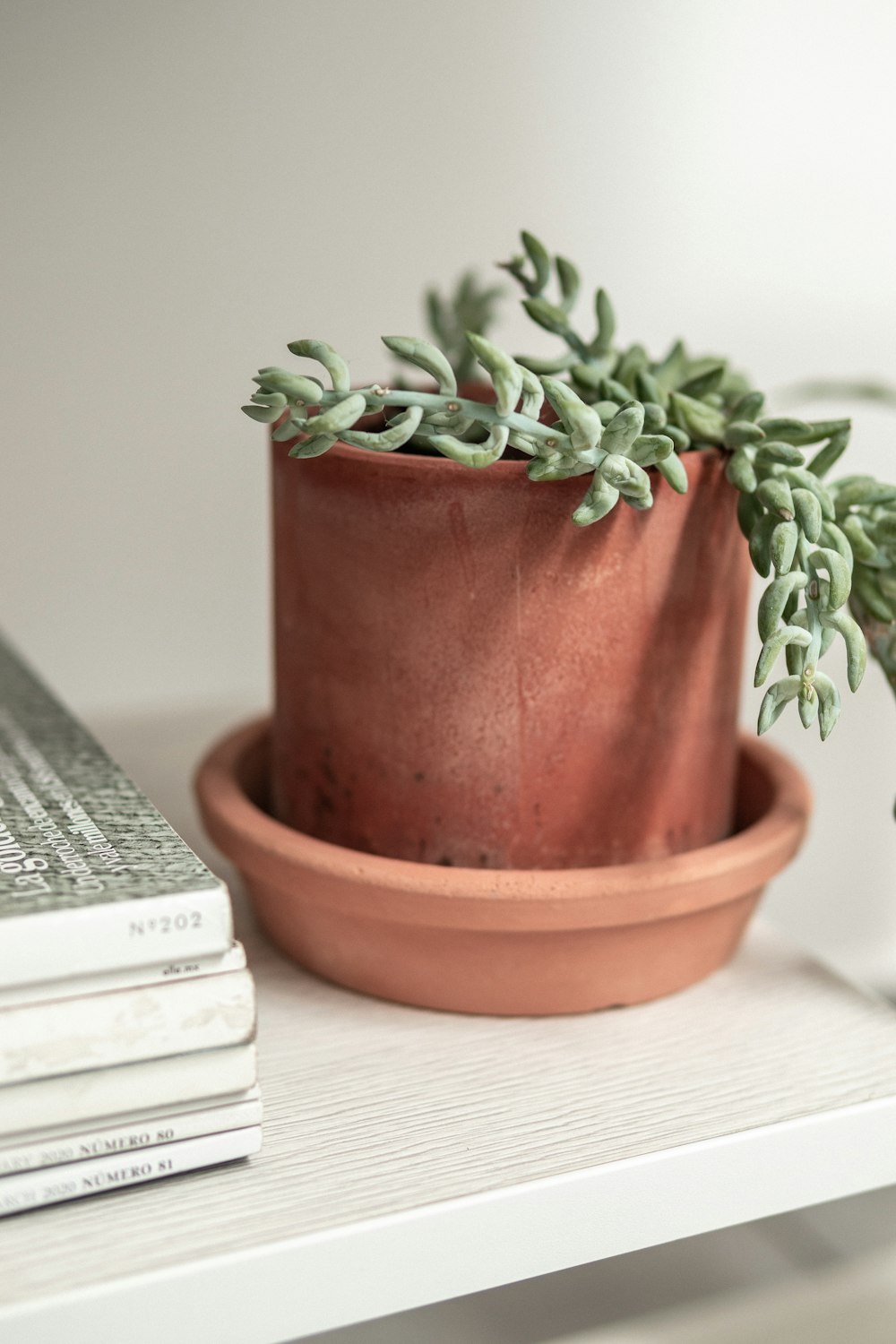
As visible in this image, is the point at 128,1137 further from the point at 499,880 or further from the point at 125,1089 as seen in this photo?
the point at 499,880

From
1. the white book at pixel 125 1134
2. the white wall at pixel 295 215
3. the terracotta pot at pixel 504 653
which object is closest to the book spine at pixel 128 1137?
the white book at pixel 125 1134

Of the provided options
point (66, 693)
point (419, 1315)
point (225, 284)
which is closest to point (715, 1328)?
point (419, 1315)

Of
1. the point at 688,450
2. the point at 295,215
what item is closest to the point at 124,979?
the point at 688,450

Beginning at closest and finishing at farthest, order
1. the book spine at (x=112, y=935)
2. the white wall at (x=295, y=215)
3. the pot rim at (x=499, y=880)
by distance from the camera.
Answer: the book spine at (x=112, y=935) < the pot rim at (x=499, y=880) < the white wall at (x=295, y=215)

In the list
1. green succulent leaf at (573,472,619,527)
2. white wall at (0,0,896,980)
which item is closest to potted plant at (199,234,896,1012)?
green succulent leaf at (573,472,619,527)

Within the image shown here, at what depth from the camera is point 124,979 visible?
366 millimetres

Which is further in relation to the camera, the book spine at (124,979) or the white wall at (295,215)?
the white wall at (295,215)

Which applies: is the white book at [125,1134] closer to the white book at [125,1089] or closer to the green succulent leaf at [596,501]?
the white book at [125,1089]

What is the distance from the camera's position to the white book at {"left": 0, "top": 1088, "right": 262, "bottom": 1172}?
0.36m

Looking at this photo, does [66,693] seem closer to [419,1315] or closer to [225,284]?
[225,284]

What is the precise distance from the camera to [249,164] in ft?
2.40

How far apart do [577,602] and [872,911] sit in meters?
0.62

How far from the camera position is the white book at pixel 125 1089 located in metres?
0.36

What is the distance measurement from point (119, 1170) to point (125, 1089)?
0.10 ft
